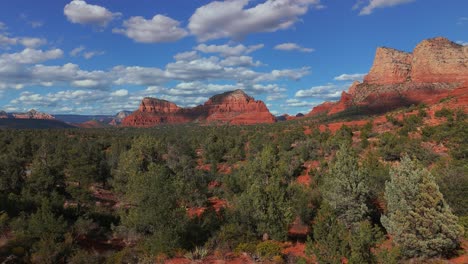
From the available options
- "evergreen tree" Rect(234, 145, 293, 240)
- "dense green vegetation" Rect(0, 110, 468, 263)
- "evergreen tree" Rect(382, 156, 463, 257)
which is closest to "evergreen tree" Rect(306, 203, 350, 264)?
"dense green vegetation" Rect(0, 110, 468, 263)

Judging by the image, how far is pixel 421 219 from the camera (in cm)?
1625

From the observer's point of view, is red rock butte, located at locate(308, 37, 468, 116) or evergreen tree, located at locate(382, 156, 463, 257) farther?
red rock butte, located at locate(308, 37, 468, 116)

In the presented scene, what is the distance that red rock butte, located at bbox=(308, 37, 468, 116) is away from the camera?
109738mm

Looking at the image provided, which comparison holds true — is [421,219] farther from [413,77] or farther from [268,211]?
[413,77]

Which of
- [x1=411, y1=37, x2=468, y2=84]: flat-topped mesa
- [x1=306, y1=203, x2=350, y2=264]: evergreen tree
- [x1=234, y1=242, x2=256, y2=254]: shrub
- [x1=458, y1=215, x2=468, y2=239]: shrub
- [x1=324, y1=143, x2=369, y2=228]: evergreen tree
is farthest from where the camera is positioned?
[x1=411, y1=37, x2=468, y2=84]: flat-topped mesa

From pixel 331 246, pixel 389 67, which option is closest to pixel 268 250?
pixel 331 246

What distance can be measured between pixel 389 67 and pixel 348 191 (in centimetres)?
12937

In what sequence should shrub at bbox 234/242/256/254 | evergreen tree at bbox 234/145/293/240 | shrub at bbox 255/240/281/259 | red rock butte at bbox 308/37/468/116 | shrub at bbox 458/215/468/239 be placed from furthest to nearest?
red rock butte at bbox 308/37/468/116
evergreen tree at bbox 234/145/293/240
shrub at bbox 234/242/256/254
shrub at bbox 458/215/468/239
shrub at bbox 255/240/281/259

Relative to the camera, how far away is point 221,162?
6069 cm

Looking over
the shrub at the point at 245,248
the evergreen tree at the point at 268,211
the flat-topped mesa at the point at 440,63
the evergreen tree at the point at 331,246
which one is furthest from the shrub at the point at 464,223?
the flat-topped mesa at the point at 440,63

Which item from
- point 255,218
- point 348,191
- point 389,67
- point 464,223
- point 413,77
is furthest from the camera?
point 389,67

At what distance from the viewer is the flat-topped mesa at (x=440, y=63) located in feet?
376

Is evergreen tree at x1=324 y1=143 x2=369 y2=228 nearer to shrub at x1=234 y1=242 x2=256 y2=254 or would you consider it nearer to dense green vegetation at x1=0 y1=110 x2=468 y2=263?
dense green vegetation at x1=0 y1=110 x2=468 y2=263

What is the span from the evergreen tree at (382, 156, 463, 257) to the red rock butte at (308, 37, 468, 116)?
93.5m
